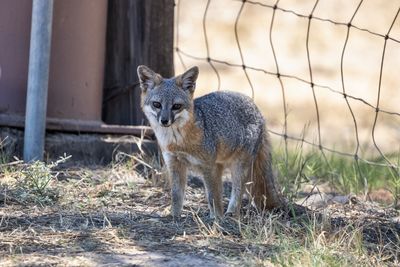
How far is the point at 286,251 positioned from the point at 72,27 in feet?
8.62

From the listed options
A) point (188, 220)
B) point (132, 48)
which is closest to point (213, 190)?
point (188, 220)

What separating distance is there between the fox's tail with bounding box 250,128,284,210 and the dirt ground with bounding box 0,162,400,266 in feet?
0.63

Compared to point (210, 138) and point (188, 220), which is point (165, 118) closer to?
point (210, 138)

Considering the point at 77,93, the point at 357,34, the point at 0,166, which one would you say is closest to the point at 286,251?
the point at 0,166

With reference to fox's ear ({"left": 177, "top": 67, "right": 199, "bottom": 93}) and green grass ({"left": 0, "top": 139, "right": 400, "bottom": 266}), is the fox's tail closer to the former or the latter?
green grass ({"left": 0, "top": 139, "right": 400, "bottom": 266})

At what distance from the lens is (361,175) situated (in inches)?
238

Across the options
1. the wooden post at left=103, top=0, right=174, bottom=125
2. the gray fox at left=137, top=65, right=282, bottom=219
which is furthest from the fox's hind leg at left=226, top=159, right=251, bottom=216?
the wooden post at left=103, top=0, right=174, bottom=125

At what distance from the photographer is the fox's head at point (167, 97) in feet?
16.7

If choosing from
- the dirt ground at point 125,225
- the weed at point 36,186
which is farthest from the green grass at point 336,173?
the weed at point 36,186

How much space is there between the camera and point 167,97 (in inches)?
203

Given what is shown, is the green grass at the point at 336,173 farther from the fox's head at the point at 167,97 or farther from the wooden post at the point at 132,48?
the wooden post at the point at 132,48

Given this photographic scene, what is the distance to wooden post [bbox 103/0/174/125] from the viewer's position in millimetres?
6279

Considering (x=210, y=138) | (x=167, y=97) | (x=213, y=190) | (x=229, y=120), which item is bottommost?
(x=213, y=190)

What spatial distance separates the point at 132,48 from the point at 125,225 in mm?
2027
